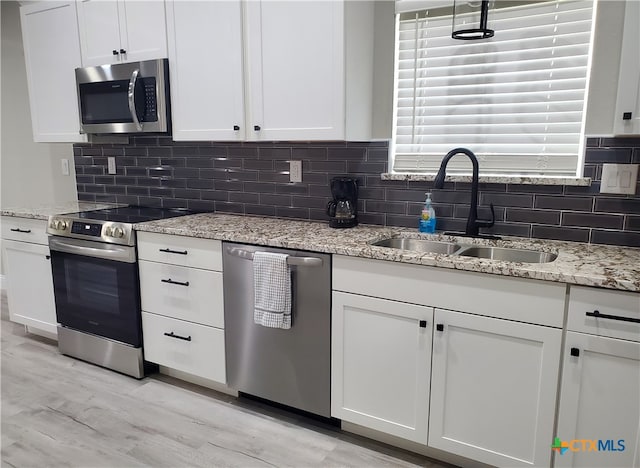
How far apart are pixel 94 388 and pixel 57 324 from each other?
0.69 m

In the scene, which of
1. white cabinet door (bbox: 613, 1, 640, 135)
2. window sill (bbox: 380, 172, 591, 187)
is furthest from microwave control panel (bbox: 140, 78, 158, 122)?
white cabinet door (bbox: 613, 1, 640, 135)

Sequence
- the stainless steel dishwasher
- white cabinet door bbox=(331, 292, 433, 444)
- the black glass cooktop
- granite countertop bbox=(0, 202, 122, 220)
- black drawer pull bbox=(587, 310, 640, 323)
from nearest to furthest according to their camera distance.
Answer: black drawer pull bbox=(587, 310, 640, 323) < white cabinet door bbox=(331, 292, 433, 444) < the stainless steel dishwasher < the black glass cooktop < granite countertop bbox=(0, 202, 122, 220)

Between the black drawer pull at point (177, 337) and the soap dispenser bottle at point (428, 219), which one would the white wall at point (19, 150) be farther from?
the soap dispenser bottle at point (428, 219)

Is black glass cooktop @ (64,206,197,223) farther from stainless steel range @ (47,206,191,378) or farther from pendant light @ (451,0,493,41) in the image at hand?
pendant light @ (451,0,493,41)

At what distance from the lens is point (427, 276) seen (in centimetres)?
181

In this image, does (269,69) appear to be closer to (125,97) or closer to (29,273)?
(125,97)

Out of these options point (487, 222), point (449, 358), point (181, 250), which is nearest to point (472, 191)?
point (487, 222)

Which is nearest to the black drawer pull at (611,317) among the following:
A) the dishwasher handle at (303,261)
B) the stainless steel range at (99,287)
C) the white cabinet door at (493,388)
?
the white cabinet door at (493,388)

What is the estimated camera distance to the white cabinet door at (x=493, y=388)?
5.41 ft

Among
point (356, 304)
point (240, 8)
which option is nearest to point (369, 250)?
point (356, 304)

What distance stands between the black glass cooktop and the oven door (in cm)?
17

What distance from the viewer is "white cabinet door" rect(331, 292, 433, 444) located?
1.88 meters

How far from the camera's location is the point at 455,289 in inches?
69.2

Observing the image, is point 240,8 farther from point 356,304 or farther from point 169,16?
point 356,304
